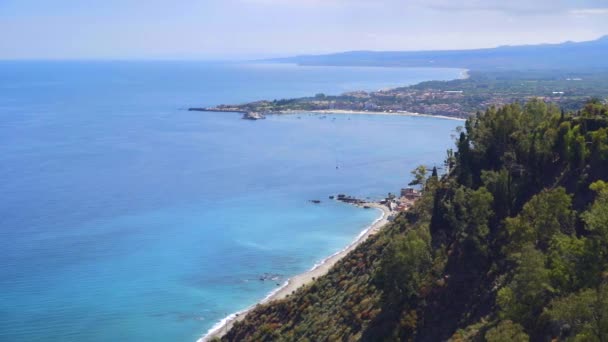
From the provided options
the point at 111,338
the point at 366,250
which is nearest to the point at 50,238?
the point at 111,338

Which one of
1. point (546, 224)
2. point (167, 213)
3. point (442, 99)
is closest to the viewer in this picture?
point (546, 224)

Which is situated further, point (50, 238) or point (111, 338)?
point (50, 238)

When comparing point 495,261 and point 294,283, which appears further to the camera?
point 294,283

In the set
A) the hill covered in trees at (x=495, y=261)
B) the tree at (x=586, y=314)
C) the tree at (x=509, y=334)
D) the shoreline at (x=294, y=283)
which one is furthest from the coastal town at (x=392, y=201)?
the tree at (x=586, y=314)

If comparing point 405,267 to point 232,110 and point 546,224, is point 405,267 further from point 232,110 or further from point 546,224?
point 232,110

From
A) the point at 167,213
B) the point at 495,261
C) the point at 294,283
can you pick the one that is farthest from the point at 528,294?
the point at 167,213

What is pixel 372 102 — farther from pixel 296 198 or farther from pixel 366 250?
pixel 366 250
